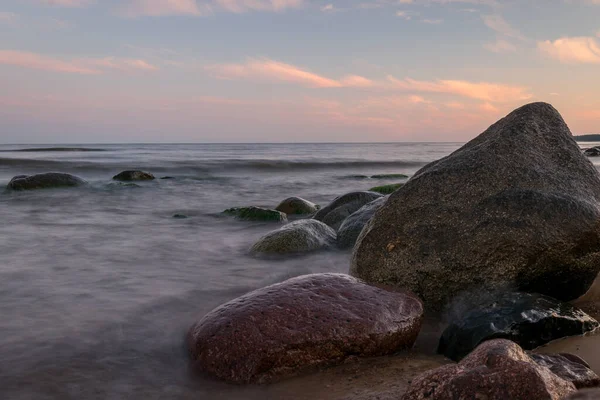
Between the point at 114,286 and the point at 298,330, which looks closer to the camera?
the point at 298,330

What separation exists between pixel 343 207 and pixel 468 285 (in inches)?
173

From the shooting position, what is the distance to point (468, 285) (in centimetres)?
389

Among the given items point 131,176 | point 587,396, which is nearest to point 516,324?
point 587,396

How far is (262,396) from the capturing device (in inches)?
111

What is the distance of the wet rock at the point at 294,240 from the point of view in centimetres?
639

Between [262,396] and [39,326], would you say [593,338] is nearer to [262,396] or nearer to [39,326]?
[262,396]

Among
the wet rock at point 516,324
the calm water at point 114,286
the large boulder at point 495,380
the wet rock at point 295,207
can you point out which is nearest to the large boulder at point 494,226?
the wet rock at point 516,324

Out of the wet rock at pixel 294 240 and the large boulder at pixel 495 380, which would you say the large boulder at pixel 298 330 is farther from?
the wet rock at pixel 294 240

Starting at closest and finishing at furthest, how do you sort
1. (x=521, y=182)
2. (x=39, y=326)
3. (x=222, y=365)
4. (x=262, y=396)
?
1. (x=262, y=396)
2. (x=222, y=365)
3. (x=39, y=326)
4. (x=521, y=182)

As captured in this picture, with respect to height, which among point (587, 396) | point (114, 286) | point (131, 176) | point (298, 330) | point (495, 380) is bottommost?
point (114, 286)

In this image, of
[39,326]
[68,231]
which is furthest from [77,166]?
[39,326]

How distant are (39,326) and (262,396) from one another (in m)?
1.96

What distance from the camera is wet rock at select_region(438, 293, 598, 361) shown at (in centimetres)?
317

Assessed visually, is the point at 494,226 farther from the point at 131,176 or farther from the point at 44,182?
the point at 131,176
